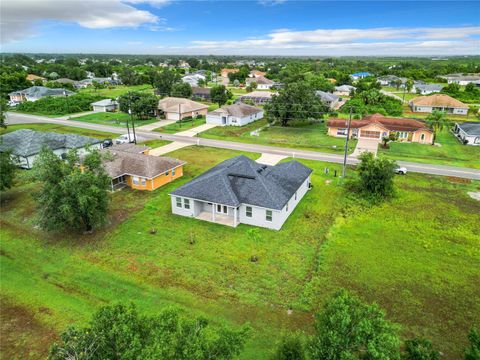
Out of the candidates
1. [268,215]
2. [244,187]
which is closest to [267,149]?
[244,187]

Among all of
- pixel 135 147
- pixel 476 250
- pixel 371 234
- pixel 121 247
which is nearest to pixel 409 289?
pixel 371 234

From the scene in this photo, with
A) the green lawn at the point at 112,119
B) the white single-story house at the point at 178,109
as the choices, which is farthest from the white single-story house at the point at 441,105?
the green lawn at the point at 112,119

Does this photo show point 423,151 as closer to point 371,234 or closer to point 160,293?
point 371,234

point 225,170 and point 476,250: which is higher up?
point 225,170

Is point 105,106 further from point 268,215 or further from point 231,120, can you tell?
point 268,215

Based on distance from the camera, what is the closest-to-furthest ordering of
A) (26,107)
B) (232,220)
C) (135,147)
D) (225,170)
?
(232,220) → (225,170) → (135,147) → (26,107)

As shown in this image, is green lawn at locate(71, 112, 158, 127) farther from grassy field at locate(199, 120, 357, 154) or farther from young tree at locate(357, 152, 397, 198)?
young tree at locate(357, 152, 397, 198)
